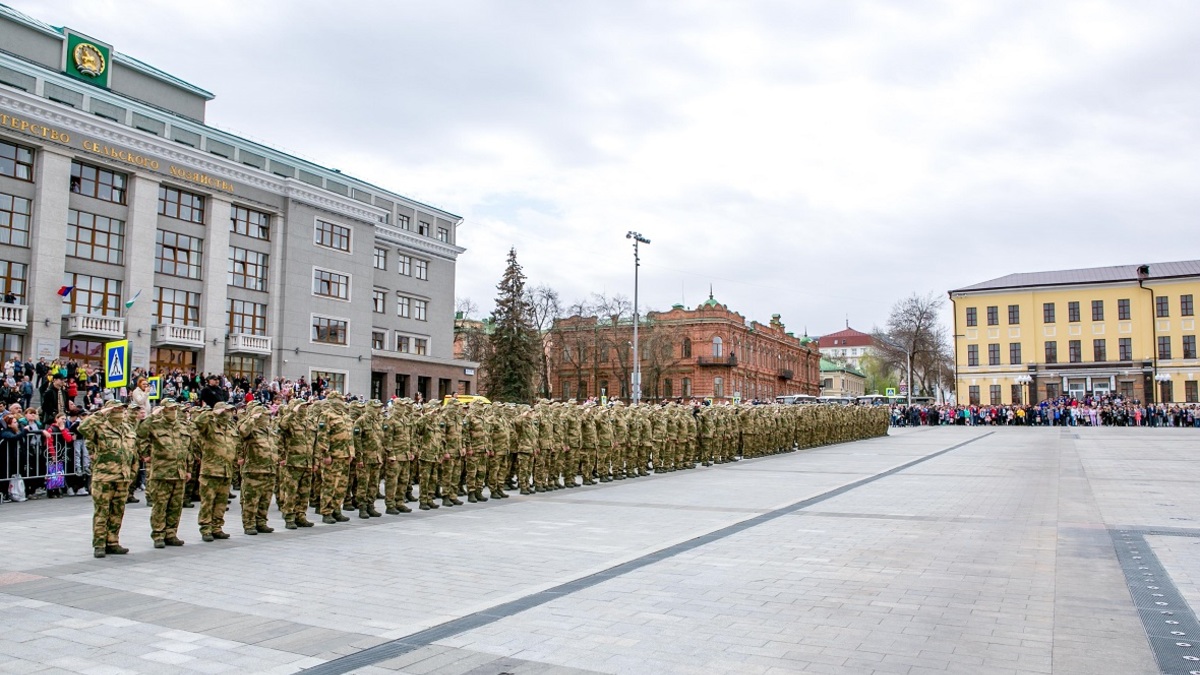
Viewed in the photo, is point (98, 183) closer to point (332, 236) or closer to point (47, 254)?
point (47, 254)

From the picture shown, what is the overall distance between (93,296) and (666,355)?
47953 mm

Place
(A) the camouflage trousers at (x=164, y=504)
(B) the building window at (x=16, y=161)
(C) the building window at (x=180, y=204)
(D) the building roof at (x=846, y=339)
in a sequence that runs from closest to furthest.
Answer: (A) the camouflage trousers at (x=164, y=504) → (B) the building window at (x=16, y=161) → (C) the building window at (x=180, y=204) → (D) the building roof at (x=846, y=339)

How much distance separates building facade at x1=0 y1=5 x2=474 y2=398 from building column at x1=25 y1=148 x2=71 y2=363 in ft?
0.17

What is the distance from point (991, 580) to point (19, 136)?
119 feet

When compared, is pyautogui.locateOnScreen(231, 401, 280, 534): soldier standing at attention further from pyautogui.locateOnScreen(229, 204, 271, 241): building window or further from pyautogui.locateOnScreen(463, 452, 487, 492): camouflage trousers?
pyautogui.locateOnScreen(229, 204, 271, 241): building window

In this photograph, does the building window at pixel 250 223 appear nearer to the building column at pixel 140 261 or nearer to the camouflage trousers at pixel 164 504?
the building column at pixel 140 261

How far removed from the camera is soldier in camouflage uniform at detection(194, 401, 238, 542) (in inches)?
402

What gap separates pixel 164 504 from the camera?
31.6 feet

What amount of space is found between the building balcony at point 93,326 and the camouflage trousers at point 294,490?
27.3m

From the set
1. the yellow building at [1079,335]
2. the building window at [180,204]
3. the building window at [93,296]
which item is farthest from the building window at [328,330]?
the yellow building at [1079,335]

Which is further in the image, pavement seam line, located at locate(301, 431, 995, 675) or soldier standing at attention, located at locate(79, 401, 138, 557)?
soldier standing at attention, located at locate(79, 401, 138, 557)

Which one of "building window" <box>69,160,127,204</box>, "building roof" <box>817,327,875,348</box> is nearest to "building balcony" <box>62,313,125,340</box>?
"building window" <box>69,160,127,204</box>

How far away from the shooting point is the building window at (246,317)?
41531mm

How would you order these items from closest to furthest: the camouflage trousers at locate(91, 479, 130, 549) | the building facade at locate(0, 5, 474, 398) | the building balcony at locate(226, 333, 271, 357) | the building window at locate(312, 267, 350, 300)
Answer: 1. the camouflage trousers at locate(91, 479, 130, 549)
2. the building facade at locate(0, 5, 474, 398)
3. the building balcony at locate(226, 333, 271, 357)
4. the building window at locate(312, 267, 350, 300)
